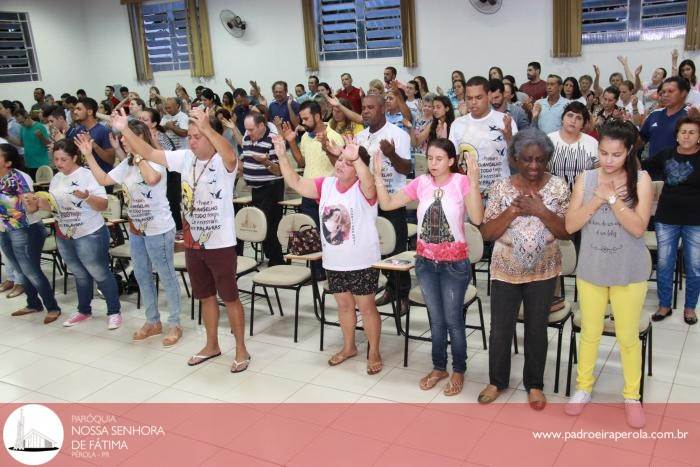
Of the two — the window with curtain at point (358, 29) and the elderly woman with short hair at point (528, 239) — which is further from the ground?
the window with curtain at point (358, 29)

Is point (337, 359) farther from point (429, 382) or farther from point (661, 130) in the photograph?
point (661, 130)

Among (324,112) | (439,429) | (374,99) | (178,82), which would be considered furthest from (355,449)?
(178,82)

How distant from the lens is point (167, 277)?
464cm

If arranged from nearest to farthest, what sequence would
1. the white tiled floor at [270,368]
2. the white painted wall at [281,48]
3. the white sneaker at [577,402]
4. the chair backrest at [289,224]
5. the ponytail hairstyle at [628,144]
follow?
the ponytail hairstyle at [628,144]
the white sneaker at [577,402]
the white tiled floor at [270,368]
the chair backrest at [289,224]
the white painted wall at [281,48]

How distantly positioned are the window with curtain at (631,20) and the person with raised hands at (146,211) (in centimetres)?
715

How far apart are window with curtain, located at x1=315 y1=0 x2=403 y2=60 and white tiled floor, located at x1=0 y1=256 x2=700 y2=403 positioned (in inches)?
276

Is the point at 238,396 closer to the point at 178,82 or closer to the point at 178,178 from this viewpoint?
the point at 178,178

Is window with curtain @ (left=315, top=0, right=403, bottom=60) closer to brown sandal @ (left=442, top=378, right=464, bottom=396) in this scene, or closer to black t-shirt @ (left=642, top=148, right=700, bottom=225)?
black t-shirt @ (left=642, top=148, right=700, bottom=225)

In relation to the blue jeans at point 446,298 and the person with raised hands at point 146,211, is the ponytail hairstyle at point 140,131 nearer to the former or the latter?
the person with raised hands at point 146,211

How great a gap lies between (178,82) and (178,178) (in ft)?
23.3

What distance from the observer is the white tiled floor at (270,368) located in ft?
12.1

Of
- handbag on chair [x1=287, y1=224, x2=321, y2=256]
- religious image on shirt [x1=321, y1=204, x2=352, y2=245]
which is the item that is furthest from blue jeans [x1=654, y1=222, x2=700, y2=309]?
handbag on chair [x1=287, y1=224, x2=321, y2=256]

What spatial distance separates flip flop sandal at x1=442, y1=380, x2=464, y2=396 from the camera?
11.9ft

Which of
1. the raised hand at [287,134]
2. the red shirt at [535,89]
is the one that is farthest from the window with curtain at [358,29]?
the raised hand at [287,134]
